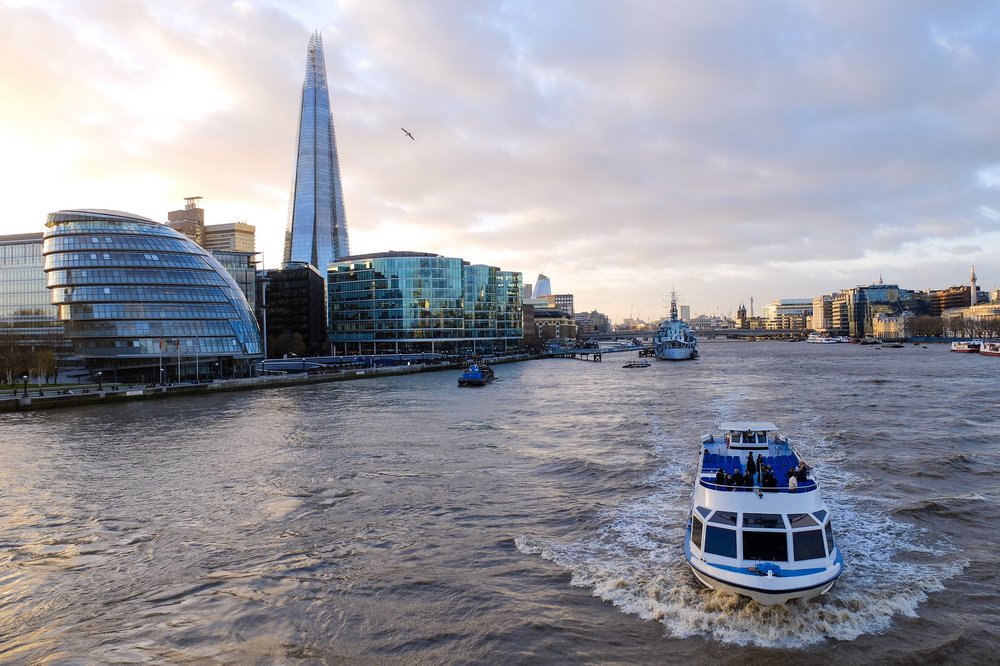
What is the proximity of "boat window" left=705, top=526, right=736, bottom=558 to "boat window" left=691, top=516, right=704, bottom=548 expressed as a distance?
0.36 m

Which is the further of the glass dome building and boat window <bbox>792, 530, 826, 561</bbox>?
the glass dome building

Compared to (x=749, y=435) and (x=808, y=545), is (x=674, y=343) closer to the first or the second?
(x=749, y=435)

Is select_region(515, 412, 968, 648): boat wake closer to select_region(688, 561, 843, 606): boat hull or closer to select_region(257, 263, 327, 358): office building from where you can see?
select_region(688, 561, 843, 606): boat hull

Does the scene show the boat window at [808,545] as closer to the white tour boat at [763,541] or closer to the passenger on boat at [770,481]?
the white tour boat at [763,541]

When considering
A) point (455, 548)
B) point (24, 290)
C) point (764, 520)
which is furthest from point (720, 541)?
point (24, 290)

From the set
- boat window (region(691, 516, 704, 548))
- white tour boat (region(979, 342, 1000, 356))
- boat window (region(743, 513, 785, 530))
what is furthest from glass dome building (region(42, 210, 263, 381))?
white tour boat (region(979, 342, 1000, 356))

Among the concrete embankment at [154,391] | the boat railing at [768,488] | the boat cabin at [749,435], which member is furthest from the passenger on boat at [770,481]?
the concrete embankment at [154,391]

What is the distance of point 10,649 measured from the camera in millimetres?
14312

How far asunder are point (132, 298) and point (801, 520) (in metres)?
85.9

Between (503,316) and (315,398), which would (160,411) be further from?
(503,316)

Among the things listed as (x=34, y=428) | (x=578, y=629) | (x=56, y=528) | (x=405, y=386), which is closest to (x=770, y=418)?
(x=578, y=629)

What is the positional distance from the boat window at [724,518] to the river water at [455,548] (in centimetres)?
198

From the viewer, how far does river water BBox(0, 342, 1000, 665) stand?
48.0ft

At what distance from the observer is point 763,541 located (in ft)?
50.9
